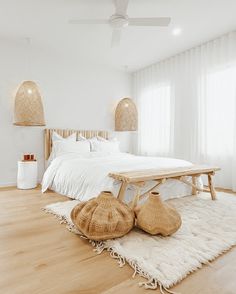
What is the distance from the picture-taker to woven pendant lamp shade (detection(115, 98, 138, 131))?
504 centimetres

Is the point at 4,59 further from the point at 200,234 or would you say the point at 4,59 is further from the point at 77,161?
the point at 200,234

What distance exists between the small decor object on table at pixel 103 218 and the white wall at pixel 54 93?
249cm

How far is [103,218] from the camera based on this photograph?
5.54 ft

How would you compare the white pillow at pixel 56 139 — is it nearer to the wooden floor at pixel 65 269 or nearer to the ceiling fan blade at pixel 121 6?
the wooden floor at pixel 65 269

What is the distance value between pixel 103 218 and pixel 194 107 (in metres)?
3.24

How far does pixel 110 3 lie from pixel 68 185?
7.98 ft

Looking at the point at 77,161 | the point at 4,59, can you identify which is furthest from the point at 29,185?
the point at 4,59

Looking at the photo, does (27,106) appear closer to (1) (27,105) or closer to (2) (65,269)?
(1) (27,105)

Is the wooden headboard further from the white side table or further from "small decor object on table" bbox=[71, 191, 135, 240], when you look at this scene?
"small decor object on table" bbox=[71, 191, 135, 240]

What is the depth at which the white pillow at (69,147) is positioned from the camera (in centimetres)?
386

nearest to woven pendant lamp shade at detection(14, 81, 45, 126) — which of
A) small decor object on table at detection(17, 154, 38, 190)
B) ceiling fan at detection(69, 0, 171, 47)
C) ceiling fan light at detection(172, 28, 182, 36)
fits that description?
small decor object on table at detection(17, 154, 38, 190)

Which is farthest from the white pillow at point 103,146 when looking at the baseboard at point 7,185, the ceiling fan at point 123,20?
the ceiling fan at point 123,20

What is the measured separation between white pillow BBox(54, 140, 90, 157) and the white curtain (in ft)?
5.85

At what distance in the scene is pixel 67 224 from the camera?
2.07 m
